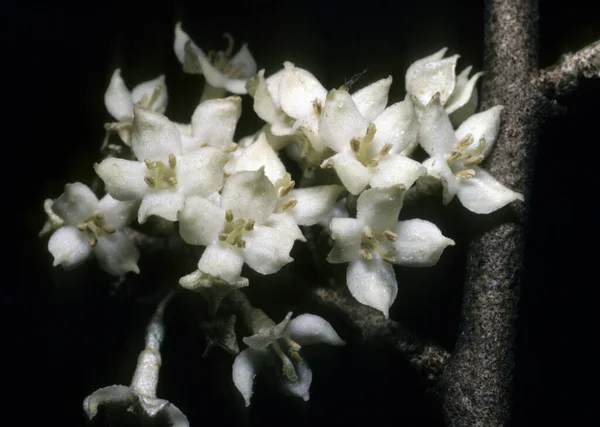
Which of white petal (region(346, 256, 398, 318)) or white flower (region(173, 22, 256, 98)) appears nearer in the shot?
white petal (region(346, 256, 398, 318))

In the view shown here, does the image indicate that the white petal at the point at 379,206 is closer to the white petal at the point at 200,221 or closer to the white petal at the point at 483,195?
the white petal at the point at 483,195

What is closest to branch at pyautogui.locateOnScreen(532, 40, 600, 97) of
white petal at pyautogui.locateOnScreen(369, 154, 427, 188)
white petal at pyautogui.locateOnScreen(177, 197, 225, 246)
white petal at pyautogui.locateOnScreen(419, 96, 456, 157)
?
white petal at pyautogui.locateOnScreen(419, 96, 456, 157)

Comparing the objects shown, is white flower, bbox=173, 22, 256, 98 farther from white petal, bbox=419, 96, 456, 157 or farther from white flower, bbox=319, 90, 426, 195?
white petal, bbox=419, 96, 456, 157

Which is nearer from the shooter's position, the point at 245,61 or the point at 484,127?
the point at 484,127

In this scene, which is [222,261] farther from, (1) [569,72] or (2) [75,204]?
(1) [569,72]

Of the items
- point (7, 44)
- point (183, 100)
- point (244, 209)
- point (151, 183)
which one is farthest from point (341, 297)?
point (7, 44)

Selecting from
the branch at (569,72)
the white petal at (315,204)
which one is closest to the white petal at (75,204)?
the white petal at (315,204)

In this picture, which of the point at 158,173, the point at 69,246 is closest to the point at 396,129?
the point at 158,173
